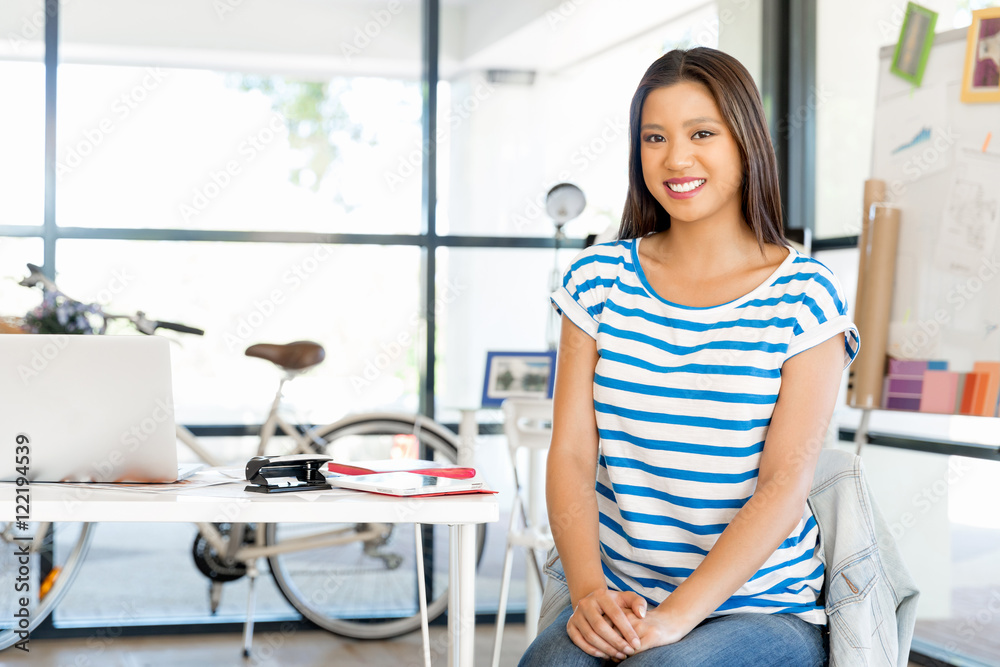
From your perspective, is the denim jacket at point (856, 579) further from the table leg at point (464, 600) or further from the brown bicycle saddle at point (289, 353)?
the brown bicycle saddle at point (289, 353)

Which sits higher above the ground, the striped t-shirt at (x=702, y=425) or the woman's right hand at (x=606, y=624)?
the striped t-shirt at (x=702, y=425)

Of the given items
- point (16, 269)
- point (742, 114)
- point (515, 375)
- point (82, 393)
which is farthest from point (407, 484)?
point (16, 269)

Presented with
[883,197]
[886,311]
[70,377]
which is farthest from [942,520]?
[70,377]

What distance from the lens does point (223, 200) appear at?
3.17 meters

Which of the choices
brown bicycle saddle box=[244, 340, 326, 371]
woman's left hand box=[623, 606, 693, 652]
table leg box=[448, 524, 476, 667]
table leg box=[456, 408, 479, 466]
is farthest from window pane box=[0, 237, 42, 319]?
woman's left hand box=[623, 606, 693, 652]

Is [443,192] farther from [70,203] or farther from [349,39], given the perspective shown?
[70,203]

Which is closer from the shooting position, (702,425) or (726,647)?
(726,647)

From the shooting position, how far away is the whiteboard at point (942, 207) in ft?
7.55

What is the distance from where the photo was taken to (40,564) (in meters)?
3.00

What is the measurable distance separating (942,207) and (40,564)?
9.81 ft

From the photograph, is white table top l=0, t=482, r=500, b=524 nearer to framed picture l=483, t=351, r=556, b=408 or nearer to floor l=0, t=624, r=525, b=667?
framed picture l=483, t=351, r=556, b=408

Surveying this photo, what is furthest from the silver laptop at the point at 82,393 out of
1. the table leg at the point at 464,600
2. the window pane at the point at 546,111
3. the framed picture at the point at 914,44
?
the framed picture at the point at 914,44

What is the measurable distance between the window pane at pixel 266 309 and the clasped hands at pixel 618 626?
6.99 ft

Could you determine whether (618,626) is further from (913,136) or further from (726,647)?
(913,136)
